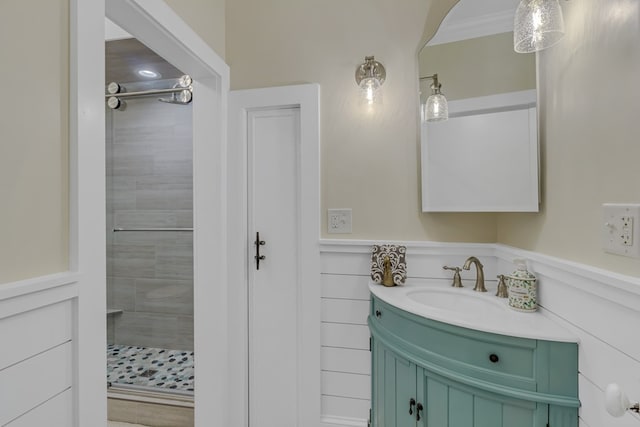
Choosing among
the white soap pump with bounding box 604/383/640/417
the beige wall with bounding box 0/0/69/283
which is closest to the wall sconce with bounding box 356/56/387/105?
the beige wall with bounding box 0/0/69/283

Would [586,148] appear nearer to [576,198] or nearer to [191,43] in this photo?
[576,198]

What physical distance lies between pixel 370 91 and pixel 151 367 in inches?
103

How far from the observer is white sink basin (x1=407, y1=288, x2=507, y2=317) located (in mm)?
1383

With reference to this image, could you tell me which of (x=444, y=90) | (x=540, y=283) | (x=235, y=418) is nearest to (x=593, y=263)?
(x=540, y=283)

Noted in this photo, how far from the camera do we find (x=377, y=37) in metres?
1.69

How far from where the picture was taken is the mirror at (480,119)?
125 cm

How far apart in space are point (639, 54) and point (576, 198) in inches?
16.1

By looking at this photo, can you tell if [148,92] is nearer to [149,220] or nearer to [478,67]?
[149,220]

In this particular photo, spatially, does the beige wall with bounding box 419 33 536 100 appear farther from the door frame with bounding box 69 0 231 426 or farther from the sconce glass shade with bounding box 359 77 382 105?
the door frame with bounding box 69 0 231 426

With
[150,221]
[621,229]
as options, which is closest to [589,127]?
[621,229]

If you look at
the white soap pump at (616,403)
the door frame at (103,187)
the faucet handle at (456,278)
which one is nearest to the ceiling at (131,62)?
the door frame at (103,187)

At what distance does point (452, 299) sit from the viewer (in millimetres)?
1474

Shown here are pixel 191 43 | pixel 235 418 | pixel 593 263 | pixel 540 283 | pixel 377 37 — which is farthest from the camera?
pixel 235 418

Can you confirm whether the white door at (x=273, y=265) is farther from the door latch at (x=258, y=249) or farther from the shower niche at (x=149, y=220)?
the shower niche at (x=149, y=220)
